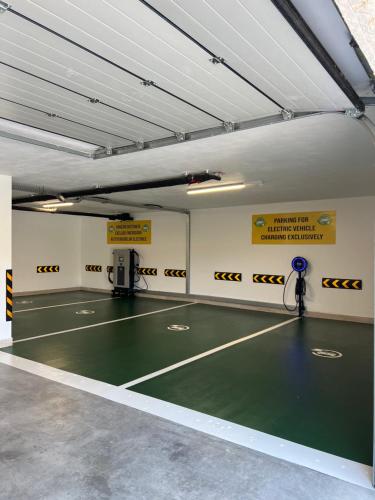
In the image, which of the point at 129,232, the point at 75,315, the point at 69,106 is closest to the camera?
the point at 69,106

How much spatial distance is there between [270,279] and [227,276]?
1.24m

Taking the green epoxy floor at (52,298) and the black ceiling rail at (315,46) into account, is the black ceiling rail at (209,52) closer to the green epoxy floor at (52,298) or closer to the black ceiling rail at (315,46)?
the black ceiling rail at (315,46)

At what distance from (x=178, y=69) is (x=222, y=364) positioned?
3.77 metres

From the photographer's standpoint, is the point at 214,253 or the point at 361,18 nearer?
the point at 361,18

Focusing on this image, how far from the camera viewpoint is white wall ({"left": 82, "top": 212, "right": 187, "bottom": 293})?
10.9 meters

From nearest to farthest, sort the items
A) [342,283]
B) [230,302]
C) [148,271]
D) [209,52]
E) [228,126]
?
[209,52] < [228,126] < [342,283] < [230,302] < [148,271]

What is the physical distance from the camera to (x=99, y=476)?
2498mm

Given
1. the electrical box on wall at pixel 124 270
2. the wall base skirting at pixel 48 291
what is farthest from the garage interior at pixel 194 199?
the wall base skirting at pixel 48 291

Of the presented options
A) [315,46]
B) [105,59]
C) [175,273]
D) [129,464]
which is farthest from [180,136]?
[175,273]

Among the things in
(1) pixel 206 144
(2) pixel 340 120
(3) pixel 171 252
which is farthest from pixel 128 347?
(3) pixel 171 252

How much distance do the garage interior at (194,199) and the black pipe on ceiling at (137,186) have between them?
39 millimetres

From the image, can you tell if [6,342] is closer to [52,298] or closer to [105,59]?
[105,59]

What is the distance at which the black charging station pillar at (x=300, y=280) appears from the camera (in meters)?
8.48

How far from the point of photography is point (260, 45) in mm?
1984
